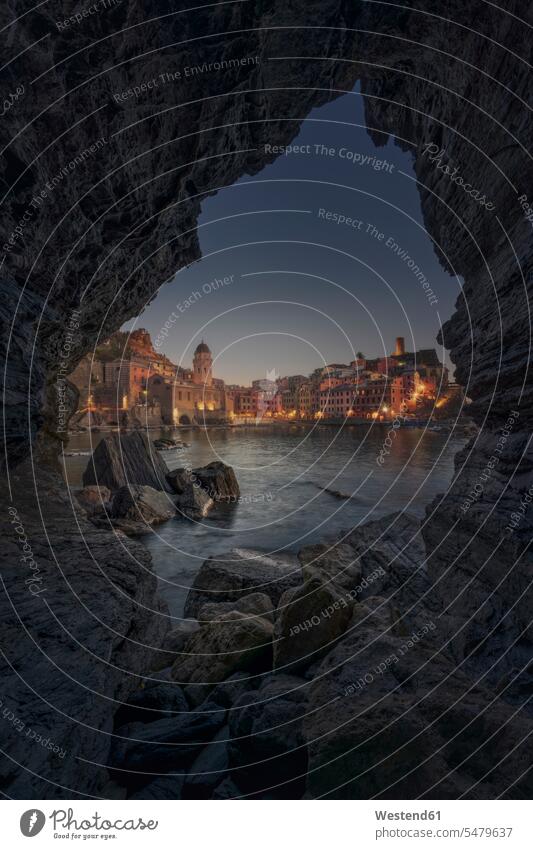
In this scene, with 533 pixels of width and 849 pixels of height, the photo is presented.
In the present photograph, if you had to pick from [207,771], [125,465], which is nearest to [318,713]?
[207,771]

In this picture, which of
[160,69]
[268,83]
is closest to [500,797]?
[160,69]

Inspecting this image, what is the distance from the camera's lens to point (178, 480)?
25828 mm

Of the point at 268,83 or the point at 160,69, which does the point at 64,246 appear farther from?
the point at 268,83

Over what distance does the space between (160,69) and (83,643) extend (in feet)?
37.3

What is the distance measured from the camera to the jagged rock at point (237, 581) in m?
9.34

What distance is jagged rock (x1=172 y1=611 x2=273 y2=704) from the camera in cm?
593

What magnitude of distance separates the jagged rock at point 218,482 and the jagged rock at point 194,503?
136cm

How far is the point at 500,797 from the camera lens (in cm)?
309

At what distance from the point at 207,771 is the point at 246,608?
3316mm

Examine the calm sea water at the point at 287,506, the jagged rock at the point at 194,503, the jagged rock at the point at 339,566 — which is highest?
the jagged rock at the point at 339,566

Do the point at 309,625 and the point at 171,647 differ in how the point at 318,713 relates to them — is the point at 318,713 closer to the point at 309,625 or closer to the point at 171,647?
the point at 309,625

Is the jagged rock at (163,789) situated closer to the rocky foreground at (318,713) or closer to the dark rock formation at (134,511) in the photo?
the rocky foreground at (318,713)

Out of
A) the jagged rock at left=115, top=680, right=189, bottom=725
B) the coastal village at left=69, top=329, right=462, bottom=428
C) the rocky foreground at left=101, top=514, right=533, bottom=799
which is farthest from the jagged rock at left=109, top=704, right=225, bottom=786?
the coastal village at left=69, top=329, right=462, bottom=428

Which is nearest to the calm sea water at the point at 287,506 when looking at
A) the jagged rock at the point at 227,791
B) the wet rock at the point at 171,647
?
the wet rock at the point at 171,647
